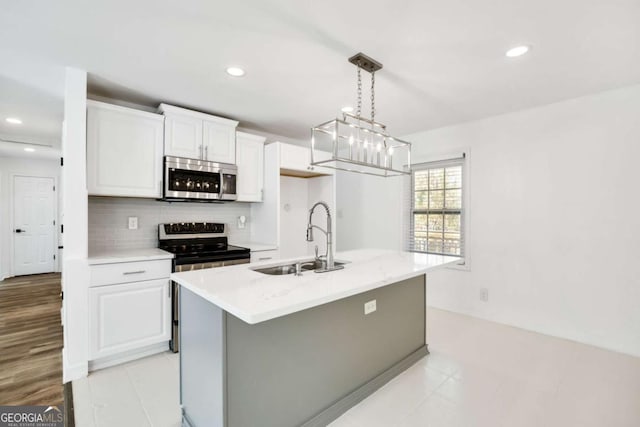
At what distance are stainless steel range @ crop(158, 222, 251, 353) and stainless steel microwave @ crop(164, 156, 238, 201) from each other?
1.49 ft

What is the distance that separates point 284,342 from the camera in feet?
5.32

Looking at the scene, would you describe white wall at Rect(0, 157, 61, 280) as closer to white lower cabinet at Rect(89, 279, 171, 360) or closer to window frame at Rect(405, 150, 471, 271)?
white lower cabinet at Rect(89, 279, 171, 360)

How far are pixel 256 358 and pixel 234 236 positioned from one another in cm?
248

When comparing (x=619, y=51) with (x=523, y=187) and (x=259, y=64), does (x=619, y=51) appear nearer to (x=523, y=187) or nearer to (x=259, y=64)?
(x=523, y=187)

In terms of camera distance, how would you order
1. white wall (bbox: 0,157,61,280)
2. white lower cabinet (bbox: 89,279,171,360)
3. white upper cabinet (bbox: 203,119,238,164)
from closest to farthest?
white lower cabinet (bbox: 89,279,171,360)
white upper cabinet (bbox: 203,119,238,164)
white wall (bbox: 0,157,61,280)

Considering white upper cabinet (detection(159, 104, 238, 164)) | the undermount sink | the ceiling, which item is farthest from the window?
white upper cabinet (detection(159, 104, 238, 164))

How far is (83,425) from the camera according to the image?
5.79 ft

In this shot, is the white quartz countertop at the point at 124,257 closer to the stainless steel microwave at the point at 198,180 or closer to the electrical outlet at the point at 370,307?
the stainless steel microwave at the point at 198,180

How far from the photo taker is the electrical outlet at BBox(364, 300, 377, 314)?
6.76 ft

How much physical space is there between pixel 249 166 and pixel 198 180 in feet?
2.18

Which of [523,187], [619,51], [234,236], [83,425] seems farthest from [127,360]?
[619,51]

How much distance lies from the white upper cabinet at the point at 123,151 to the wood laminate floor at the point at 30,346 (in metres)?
1.46

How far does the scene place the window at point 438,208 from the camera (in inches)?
150

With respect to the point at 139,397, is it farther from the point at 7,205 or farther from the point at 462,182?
the point at 7,205
